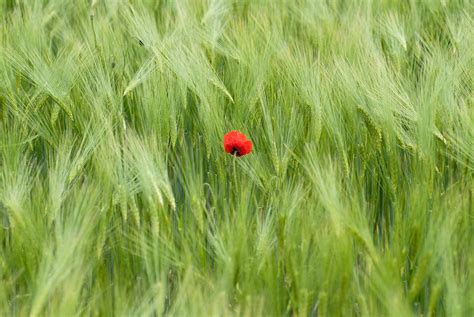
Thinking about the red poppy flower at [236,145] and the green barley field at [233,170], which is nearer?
the green barley field at [233,170]

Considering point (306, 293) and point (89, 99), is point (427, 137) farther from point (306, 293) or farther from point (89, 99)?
point (89, 99)

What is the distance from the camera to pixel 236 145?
116cm

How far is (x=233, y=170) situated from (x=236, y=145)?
5 cm

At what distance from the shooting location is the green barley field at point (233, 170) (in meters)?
1.00

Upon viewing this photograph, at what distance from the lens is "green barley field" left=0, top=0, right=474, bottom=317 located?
1.00m

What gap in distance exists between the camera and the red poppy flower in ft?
3.81

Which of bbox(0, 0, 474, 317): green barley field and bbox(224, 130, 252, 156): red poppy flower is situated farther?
bbox(224, 130, 252, 156): red poppy flower

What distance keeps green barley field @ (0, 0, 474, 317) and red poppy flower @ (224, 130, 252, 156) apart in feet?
0.12

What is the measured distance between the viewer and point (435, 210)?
3.55 ft

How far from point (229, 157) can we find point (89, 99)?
0.29 m

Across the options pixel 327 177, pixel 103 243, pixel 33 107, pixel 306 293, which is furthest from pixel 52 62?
pixel 306 293

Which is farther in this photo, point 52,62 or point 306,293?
point 52,62

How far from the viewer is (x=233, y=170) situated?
120 cm

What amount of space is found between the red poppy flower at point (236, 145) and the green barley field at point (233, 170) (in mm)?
37
